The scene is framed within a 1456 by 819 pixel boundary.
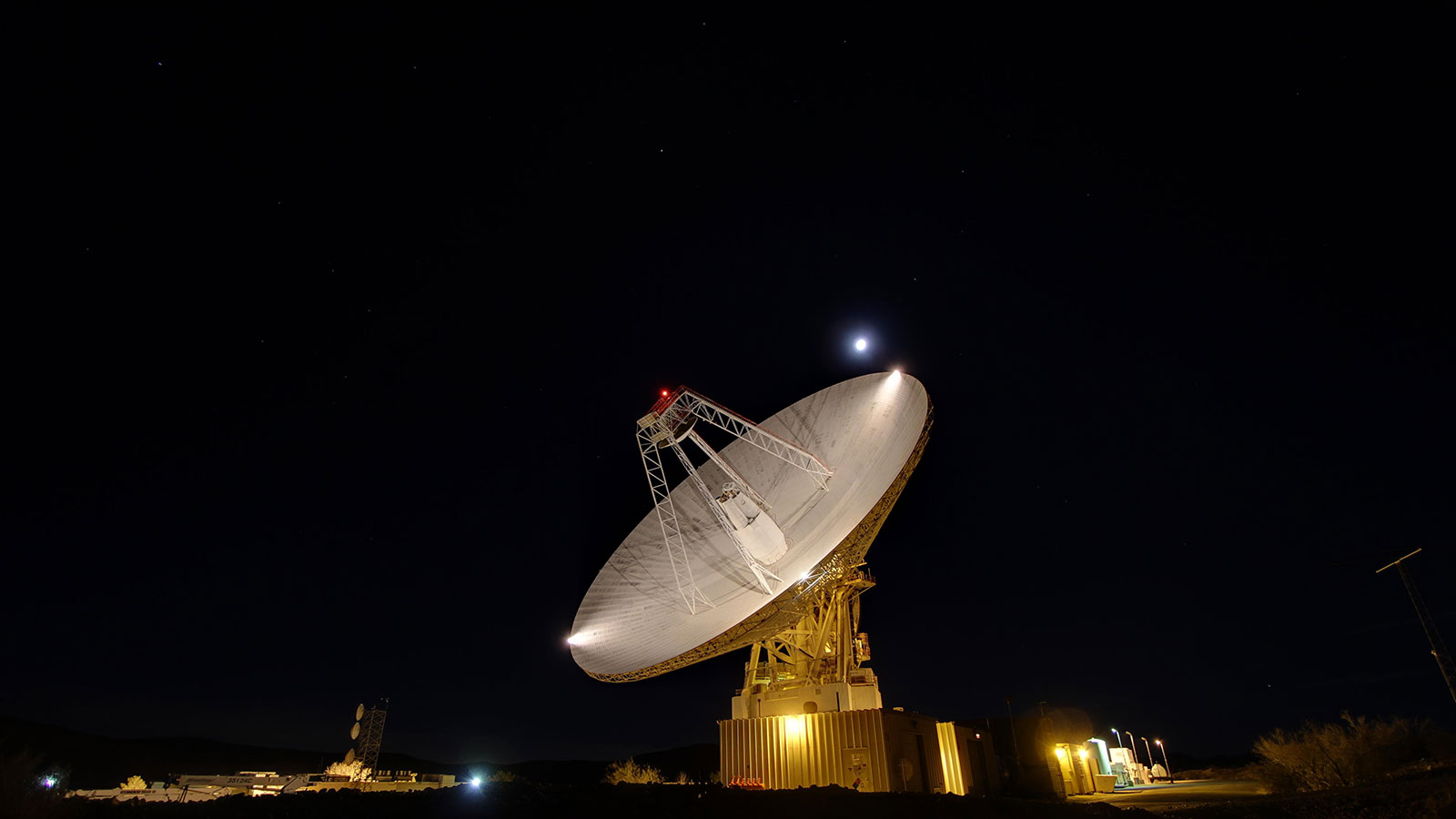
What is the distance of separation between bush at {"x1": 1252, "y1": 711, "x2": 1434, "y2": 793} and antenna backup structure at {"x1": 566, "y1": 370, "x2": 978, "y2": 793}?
11.1 metres

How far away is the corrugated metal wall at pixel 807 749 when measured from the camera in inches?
857

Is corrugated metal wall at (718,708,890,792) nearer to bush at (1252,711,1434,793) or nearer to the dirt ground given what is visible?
the dirt ground

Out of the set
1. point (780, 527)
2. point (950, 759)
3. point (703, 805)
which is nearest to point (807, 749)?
point (780, 527)

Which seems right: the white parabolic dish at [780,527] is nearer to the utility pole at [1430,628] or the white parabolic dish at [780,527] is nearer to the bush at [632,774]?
the bush at [632,774]

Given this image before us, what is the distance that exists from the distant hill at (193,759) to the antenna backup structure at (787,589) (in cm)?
4042

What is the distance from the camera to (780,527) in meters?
24.8

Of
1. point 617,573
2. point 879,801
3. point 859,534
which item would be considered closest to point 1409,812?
point 879,801

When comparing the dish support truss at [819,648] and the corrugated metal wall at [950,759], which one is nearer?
the dish support truss at [819,648]

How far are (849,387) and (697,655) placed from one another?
10.7 metres

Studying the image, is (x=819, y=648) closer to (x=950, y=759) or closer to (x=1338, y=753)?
(x=950, y=759)

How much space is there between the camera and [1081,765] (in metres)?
35.2

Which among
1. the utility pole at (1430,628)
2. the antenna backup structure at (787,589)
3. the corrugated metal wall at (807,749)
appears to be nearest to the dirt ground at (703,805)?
the corrugated metal wall at (807,749)

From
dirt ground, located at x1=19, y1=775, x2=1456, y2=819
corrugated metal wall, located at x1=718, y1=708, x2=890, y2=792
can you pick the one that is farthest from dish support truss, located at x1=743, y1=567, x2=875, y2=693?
dirt ground, located at x1=19, y1=775, x2=1456, y2=819

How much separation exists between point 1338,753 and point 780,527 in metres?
20.9
